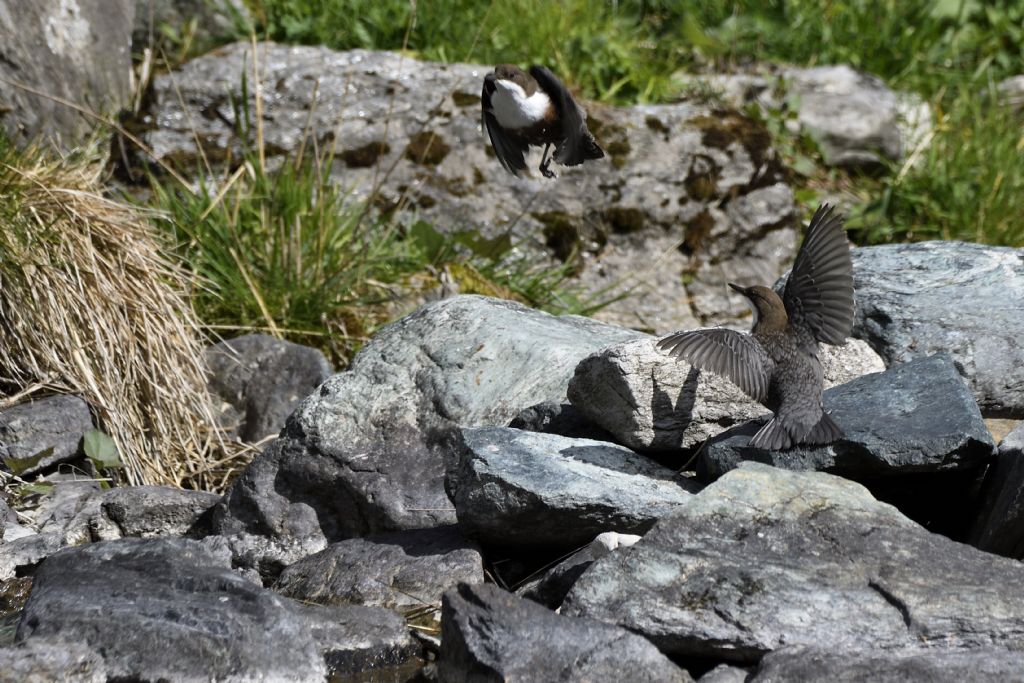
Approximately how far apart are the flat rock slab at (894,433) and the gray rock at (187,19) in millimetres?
4680

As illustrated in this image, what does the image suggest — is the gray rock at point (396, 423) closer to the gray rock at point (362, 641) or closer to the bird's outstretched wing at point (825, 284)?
the gray rock at point (362, 641)

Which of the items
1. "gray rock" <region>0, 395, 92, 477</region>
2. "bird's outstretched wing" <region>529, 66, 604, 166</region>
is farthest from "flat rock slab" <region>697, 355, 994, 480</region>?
"gray rock" <region>0, 395, 92, 477</region>

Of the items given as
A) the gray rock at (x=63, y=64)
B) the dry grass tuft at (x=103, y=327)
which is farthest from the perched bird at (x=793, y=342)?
the gray rock at (x=63, y=64)

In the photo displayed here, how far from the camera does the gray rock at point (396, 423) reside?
418cm

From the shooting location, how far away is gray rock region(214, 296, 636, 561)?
13.7ft

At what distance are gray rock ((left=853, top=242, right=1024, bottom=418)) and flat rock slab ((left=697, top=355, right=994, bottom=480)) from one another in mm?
412

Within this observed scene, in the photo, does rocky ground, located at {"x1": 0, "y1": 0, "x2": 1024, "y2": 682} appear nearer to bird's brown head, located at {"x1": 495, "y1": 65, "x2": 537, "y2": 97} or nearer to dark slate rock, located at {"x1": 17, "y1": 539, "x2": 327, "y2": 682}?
dark slate rock, located at {"x1": 17, "y1": 539, "x2": 327, "y2": 682}

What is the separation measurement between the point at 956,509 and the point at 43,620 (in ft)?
9.19

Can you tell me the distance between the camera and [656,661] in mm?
3000

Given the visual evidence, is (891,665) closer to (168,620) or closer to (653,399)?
(653,399)

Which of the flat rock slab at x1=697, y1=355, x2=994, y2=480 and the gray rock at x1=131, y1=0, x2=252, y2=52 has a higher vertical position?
the gray rock at x1=131, y1=0, x2=252, y2=52

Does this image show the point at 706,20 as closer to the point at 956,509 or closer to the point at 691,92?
the point at 691,92

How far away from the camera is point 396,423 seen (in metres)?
4.35

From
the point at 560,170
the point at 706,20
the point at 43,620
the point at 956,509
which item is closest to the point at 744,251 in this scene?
the point at 560,170
